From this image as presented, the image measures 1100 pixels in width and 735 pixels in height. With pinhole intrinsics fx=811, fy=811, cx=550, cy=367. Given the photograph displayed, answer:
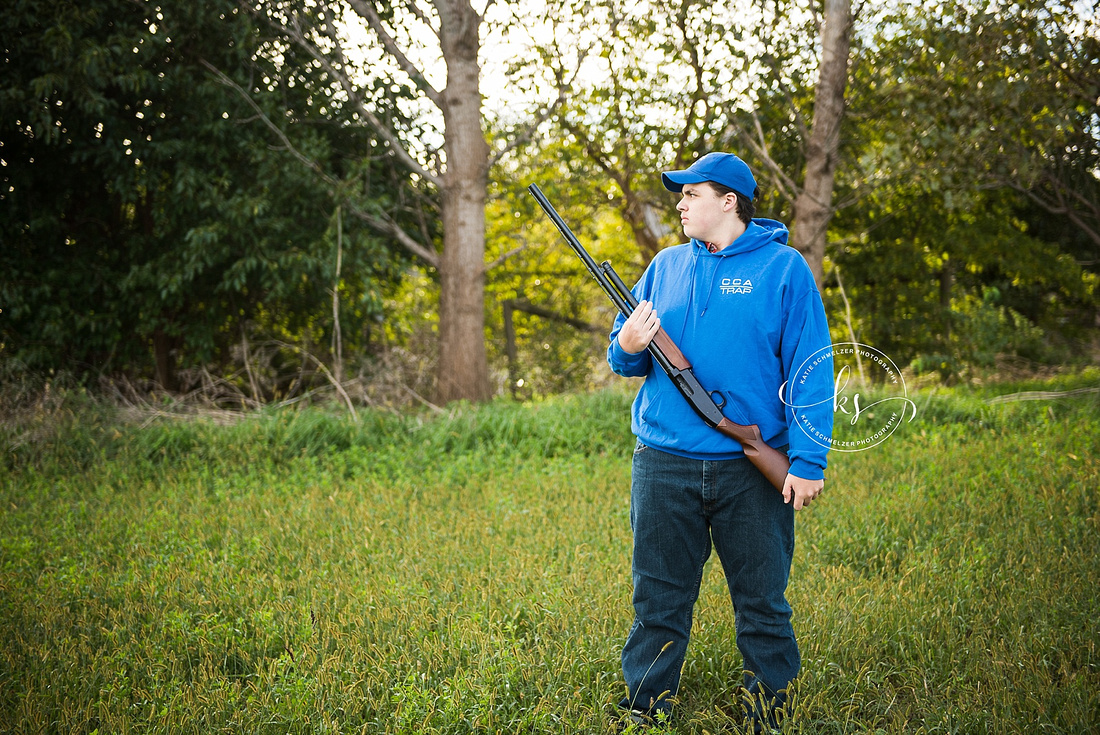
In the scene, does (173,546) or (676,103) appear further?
(676,103)

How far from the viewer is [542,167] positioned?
1391 cm

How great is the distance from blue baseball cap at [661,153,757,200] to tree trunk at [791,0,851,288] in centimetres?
820

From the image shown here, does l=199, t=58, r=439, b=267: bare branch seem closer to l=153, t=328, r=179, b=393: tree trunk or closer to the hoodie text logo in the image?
l=153, t=328, r=179, b=393: tree trunk

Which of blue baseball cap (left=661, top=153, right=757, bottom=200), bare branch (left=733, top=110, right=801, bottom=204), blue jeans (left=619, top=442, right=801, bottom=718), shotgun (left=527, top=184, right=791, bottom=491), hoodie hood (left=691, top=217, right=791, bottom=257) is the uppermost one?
bare branch (left=733, top=110, right=801, bottom=204)

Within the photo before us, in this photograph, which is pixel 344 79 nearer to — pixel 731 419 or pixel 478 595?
pixel 478 595

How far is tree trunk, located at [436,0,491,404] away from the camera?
35.1 feet

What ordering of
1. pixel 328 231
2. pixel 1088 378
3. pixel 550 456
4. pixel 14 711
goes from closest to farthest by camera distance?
pixel 14 711
pixel 550 456
pixel 328 231
pixel 1088 378

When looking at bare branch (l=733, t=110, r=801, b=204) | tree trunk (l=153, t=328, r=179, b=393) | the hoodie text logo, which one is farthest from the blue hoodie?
tree trunk (l=153, t=328, r=179, b=393)

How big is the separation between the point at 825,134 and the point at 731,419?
9.09 metres

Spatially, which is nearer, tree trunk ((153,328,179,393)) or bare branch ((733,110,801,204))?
bare branch ((733,110,801,204))

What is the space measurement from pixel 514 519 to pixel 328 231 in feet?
18.7

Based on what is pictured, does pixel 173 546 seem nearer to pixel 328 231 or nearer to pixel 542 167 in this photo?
pixel 328 231

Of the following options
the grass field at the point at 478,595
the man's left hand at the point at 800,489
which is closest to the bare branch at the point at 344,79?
the grass field at the point at 478,595

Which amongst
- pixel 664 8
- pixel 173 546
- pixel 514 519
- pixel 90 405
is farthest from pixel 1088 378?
pixel 90 405
